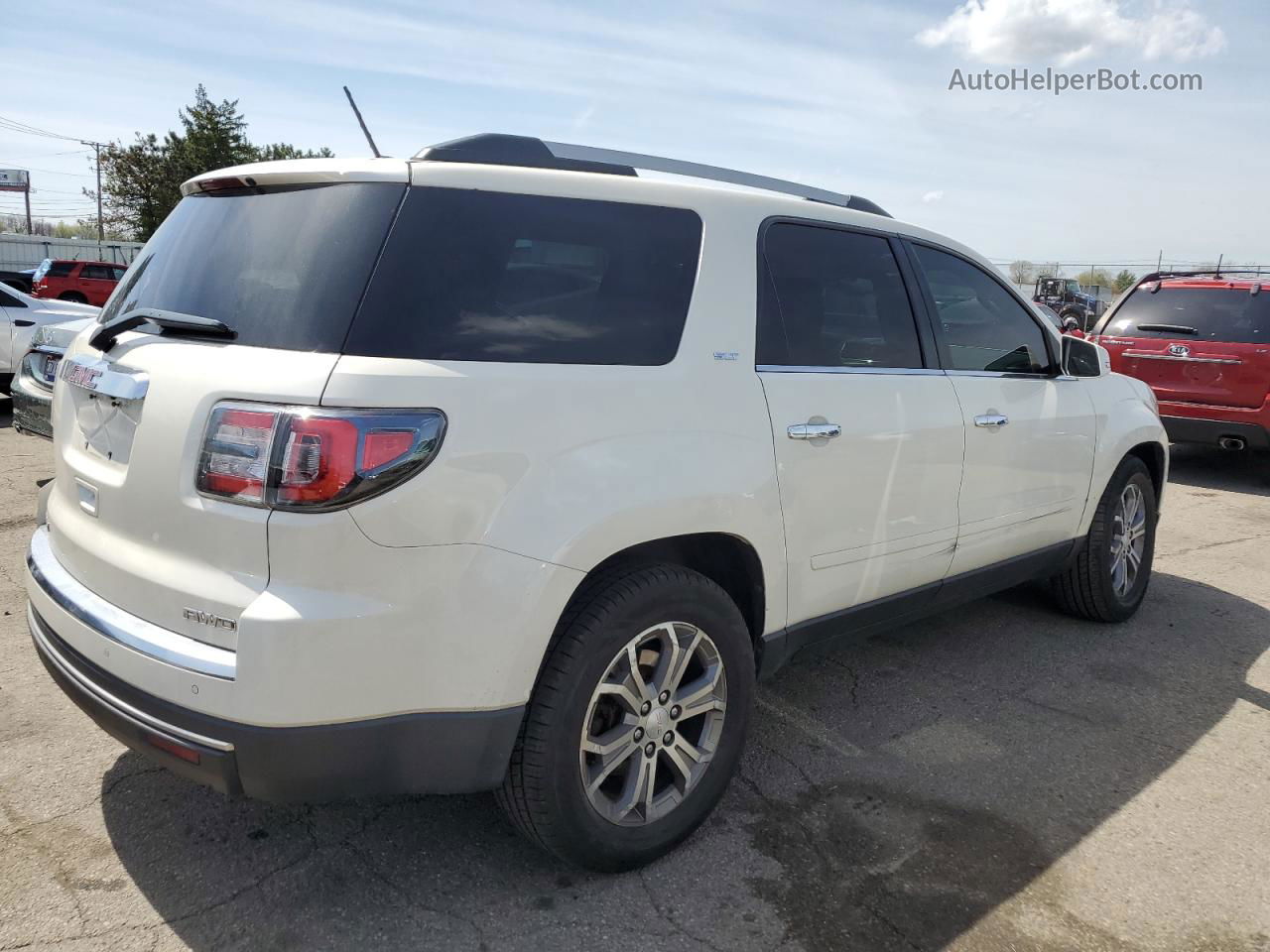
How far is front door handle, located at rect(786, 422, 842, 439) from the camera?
9.60 feet

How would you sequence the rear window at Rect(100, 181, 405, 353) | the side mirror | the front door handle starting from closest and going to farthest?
the rear window at Rect(100, 181, 405, 353)
the front door handle
the side mirror

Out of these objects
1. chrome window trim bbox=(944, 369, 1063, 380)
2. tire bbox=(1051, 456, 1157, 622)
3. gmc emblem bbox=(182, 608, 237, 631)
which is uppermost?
chrome window trim bbox=(944, 369, 1063, 380)

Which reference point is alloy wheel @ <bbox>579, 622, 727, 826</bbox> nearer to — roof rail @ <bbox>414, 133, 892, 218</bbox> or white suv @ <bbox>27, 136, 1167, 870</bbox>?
white suv @ <bbox>27, 136, 1167, 870</bbox>

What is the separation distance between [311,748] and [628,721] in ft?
2.77

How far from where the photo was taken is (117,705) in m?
2.29

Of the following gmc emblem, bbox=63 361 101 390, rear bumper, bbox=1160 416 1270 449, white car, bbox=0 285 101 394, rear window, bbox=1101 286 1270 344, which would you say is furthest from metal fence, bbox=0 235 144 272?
gmc emblem, bbox=63 361 101 390

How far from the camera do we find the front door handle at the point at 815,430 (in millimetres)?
2927

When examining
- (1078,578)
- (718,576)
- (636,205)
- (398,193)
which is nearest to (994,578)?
(1078,578)

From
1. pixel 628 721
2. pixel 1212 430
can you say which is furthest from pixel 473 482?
pixel 1212 430

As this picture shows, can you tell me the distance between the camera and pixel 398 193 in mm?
2283

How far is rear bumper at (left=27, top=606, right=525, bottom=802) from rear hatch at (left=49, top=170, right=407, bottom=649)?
7.8 inches

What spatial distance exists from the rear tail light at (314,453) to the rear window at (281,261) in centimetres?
18

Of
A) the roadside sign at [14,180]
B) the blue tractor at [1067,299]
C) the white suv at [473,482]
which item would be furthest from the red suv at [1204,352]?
the roadside sign at [14,180]

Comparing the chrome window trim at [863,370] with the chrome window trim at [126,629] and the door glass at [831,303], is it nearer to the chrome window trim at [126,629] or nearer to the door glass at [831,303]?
the door glass at [831,303]
